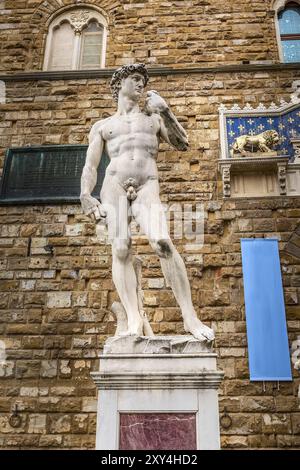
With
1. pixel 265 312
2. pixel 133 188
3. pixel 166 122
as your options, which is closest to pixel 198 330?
pixel 133 188

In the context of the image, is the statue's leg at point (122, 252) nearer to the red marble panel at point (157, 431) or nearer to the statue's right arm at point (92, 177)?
the statue's right arm at point (92, 177)

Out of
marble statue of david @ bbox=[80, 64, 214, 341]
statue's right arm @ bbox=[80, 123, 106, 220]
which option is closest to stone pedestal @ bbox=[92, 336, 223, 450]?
marble statue of david @ bbox=[80, 64, 214, 341]

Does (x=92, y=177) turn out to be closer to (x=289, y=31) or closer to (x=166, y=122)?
(x=166, y=122)

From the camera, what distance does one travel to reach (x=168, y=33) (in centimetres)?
832

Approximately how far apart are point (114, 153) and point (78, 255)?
2.62 metres

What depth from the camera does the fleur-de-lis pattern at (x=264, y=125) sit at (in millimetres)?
7230

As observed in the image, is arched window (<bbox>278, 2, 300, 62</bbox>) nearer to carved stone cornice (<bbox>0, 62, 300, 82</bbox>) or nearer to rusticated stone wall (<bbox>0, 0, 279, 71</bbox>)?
rusticated stone wall (<bbox>0, 0, 279, 71</bbox>)

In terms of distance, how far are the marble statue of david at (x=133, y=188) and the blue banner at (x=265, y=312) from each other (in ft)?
7.72

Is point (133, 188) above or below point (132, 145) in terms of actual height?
below

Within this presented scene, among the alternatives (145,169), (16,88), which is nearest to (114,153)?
(145,169)

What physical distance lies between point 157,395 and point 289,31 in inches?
274

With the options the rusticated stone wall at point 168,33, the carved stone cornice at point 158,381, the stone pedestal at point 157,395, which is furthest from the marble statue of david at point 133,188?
the rusticated stone wall at point 168,33

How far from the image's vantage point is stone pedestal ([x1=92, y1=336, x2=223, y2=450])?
3322 millimetres

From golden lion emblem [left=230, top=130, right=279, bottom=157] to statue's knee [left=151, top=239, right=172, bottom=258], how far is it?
349cm
